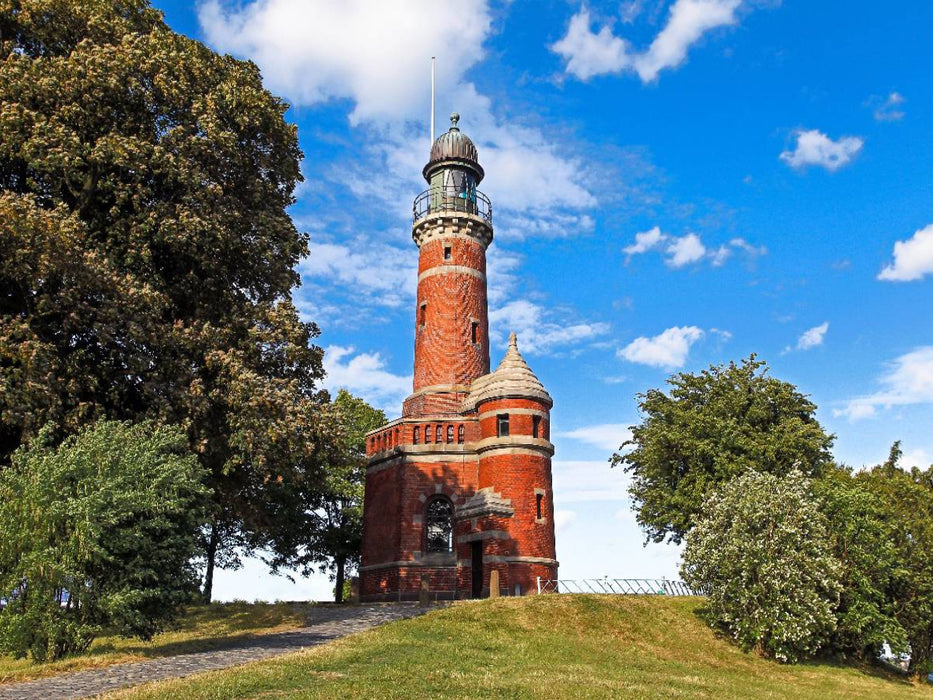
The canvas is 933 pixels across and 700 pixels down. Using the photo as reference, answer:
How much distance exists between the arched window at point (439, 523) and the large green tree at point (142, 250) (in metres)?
10.7

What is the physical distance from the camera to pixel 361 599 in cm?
3703

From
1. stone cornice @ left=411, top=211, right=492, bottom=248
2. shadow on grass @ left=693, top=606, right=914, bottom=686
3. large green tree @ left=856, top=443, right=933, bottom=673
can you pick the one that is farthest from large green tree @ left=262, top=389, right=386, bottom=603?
large green tree @ left=856, top=443, right=933, bottom=673

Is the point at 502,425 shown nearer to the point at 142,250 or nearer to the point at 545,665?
the point at 545,665

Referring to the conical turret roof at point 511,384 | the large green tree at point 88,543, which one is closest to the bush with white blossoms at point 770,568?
the conical turret roof at point 511,384

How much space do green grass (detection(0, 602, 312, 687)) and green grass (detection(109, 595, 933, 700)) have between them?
12.2 feet

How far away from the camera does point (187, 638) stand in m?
22.6

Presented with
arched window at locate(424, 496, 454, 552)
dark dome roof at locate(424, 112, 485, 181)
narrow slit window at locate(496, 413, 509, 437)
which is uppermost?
dark dome roof at locate(424, 112, 485, 181)

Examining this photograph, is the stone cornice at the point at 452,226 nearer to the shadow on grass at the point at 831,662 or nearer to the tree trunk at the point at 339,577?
the tree trunk at the point at 339,577

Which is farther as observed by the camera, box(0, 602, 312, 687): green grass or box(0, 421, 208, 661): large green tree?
box(0, 421, 208, 661): large green tree

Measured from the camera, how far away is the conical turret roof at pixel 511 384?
1371 inches

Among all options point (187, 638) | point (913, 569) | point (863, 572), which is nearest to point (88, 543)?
point (187, 638)

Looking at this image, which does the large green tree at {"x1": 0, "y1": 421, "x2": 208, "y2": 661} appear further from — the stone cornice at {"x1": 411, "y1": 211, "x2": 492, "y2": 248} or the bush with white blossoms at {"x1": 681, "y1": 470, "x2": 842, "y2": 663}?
the stone cornice at {"x1": 411, "y1": 211, "x2": 492, "y2": 248}

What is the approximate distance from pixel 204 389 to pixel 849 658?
986 inches

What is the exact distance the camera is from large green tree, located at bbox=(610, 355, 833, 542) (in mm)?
36406
